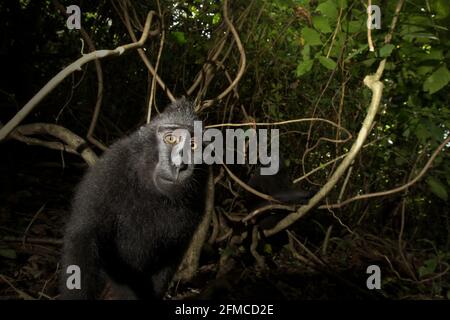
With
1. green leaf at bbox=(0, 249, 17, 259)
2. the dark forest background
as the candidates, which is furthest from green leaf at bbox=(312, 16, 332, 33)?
green leaf at bbox=(0, 249, 17, 259)

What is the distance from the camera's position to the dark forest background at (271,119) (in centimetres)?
291

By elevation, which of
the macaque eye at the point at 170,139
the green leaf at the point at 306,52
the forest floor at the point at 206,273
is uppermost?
the green leaf at the point at 306,52

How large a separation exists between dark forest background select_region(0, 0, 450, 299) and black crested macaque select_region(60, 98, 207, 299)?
0.91ft

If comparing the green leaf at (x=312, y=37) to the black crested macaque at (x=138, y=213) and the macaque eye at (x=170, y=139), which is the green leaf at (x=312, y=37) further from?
the macaque eye at (x=170, y=139)

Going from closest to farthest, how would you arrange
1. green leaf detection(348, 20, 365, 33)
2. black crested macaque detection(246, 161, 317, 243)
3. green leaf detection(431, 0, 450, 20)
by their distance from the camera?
1. green leaf detection(431, 0, 450, 20)
2. green leaf detection(348, 20, 365, 33)
3. black crested macaque detection(246, 161, 317, 243)

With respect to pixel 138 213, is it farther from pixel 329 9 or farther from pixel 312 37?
pixel 329 9

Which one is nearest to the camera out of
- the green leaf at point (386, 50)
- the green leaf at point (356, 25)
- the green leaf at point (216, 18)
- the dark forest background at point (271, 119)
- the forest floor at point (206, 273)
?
the green leaf at point (386, 50)

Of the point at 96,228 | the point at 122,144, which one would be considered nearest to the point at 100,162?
the point at 122,144

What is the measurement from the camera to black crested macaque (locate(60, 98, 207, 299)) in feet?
8.50

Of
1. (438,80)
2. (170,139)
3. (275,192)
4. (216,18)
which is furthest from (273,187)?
(438,80)

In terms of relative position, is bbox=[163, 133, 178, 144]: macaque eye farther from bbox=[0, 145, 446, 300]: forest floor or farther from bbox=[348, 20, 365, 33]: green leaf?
bbox=[348, 20, 365, 33]: green leaf

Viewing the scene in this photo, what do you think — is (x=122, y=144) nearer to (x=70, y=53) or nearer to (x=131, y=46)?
(x=131, y=46)

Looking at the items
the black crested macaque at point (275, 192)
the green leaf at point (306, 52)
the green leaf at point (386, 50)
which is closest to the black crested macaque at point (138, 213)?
the green leaf at point (306, 52)

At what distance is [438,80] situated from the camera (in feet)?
7.81
